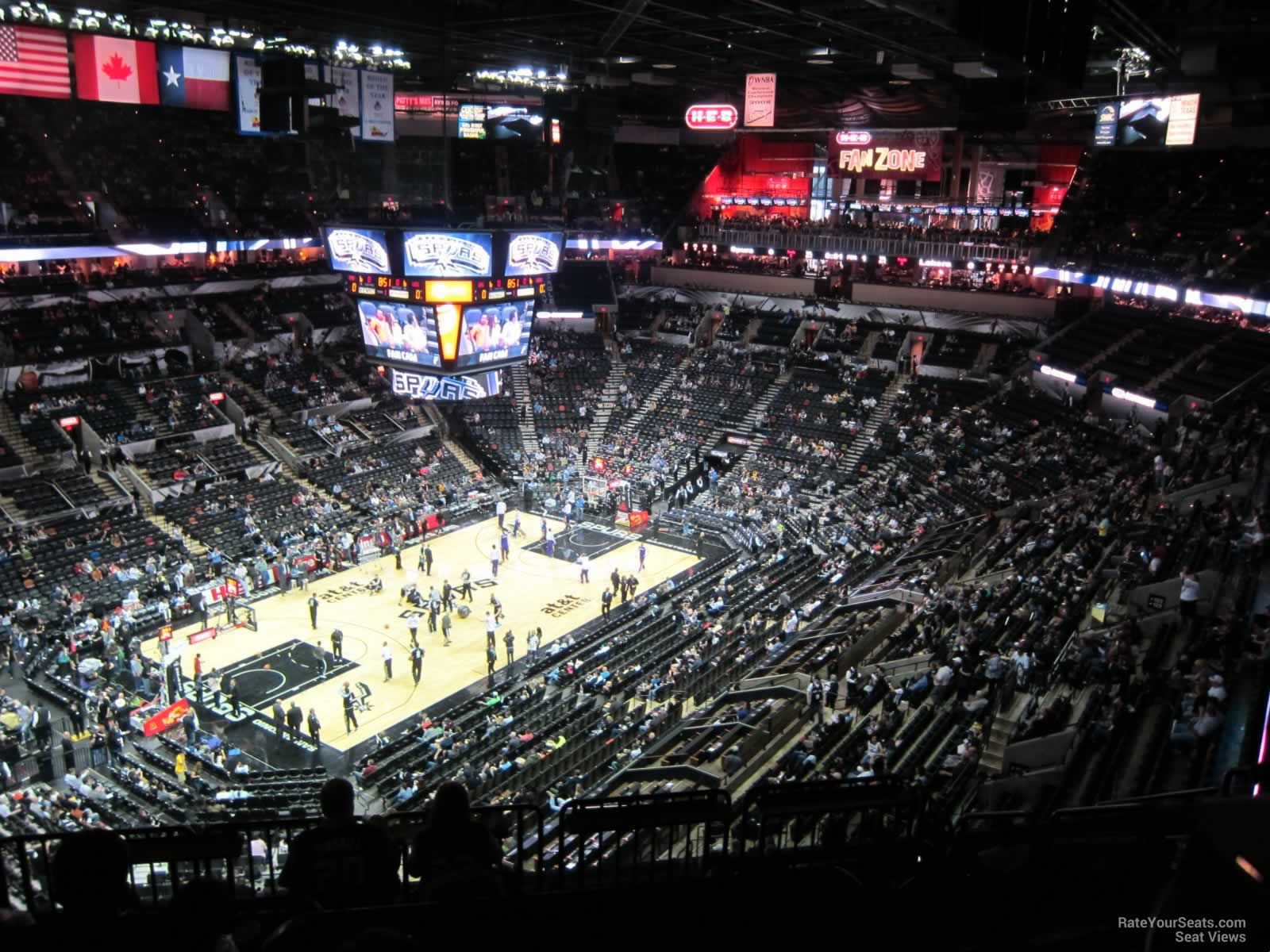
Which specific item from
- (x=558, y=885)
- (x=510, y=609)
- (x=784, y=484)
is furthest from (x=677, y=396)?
(x=558, y=885)

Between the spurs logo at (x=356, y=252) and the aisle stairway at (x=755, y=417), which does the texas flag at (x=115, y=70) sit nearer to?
the spurs logo at (x=356, y=252)

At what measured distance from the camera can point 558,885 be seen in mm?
5422

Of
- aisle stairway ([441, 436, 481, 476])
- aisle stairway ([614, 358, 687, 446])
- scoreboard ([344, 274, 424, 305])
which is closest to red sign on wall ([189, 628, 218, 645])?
scoreboard ([344, 274, 424, 305])

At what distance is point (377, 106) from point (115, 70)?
25.4 ft

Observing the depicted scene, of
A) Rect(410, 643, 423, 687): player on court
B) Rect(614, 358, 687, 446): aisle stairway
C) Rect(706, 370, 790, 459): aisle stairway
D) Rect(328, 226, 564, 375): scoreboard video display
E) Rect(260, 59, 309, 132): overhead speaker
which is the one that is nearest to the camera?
Rect(260, 59, 309, 132): overhead speaker

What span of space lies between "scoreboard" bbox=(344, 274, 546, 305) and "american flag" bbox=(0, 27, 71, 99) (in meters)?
10.8

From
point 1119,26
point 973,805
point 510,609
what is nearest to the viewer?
point 973,805

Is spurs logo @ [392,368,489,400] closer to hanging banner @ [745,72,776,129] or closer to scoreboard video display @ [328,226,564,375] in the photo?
scoreboard video display @ [328,226,564,375]

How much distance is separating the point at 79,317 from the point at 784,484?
1042 inches

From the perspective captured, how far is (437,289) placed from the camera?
78.1ft

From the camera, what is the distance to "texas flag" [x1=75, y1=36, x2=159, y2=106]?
85.9ft

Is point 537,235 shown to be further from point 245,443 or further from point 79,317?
point 79,317

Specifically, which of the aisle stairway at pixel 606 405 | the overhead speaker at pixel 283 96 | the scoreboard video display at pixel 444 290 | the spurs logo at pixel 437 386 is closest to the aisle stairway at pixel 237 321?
the aisle stairway at pixel 606 405

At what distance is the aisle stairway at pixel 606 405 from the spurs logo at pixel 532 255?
13714mm
